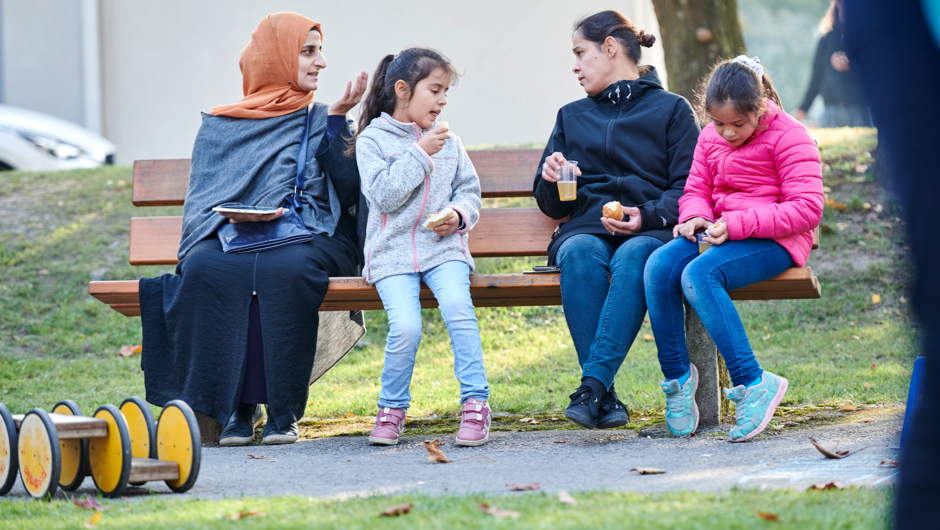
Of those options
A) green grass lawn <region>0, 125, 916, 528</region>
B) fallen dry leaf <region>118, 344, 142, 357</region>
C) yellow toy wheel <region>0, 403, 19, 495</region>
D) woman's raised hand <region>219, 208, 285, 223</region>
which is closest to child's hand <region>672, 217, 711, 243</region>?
green grass lawn <region>0, 125, 916, 528</region>

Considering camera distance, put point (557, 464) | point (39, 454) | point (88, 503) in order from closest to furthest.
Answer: point (88, 503) → point (39, 454) → point (557, 464)

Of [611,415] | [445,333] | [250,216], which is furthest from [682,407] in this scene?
[445,333]

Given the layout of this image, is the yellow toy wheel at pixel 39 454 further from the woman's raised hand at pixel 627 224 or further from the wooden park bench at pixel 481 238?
the woman's raised hand at pixel 627 224

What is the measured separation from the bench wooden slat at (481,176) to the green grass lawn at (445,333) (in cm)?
103

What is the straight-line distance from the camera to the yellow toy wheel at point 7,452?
2.62 meters

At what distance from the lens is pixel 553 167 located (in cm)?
370

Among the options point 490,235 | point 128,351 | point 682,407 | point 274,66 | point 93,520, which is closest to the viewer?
point 93,520

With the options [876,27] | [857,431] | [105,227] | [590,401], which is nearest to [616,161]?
[590,401]

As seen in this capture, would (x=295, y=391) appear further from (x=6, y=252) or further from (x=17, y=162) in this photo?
(x=17, y=162)

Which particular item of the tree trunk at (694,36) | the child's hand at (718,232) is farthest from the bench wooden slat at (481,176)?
the tree trunk at (694,36)

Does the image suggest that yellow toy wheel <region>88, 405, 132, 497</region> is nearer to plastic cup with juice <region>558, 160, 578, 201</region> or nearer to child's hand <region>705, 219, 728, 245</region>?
plastic cup with juice <region>558, 160, 578, 201</region>

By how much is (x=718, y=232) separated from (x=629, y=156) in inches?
25.5

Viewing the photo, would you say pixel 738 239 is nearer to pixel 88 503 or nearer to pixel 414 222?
pixel 414 222

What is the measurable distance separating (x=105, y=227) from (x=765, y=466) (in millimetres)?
6076
